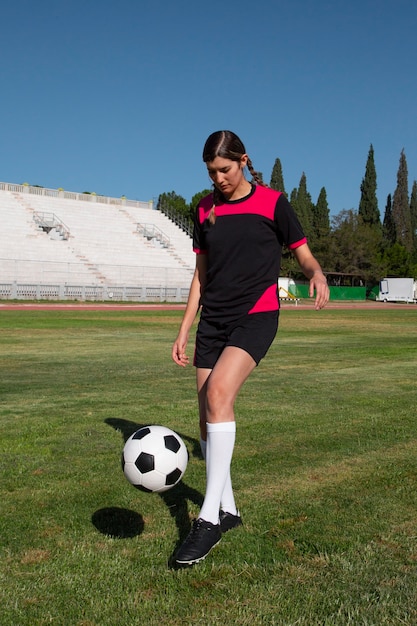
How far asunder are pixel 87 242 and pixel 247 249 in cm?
4920

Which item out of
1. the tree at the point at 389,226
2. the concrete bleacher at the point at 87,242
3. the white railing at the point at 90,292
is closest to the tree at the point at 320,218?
the tree at the point at 389,226

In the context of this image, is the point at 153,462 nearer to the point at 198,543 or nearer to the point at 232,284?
the point at 198,543

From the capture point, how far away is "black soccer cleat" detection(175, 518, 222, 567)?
3422mm

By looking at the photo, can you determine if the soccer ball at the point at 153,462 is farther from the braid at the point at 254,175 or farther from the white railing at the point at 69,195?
the white railing at the point at 69,195

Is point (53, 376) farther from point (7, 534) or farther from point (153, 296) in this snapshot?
point (153, 296)

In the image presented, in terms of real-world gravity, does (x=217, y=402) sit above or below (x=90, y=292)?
above

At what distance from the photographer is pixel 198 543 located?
352 cm

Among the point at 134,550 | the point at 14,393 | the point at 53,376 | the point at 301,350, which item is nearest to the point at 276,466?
the point at 134,550

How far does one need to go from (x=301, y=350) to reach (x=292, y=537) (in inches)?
459

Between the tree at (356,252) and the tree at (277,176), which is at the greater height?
the tree at (277,176)

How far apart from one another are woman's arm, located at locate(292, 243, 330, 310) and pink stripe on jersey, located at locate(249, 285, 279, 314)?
0.72 feet

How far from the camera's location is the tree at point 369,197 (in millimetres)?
90688

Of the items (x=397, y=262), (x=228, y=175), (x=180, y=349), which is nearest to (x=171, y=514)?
(x=180, y=349)

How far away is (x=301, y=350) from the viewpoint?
15375 millimetres
